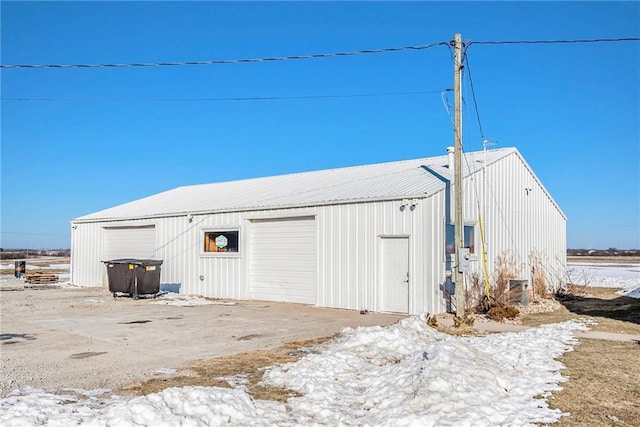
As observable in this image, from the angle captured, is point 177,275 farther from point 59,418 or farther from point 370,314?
point 59,418

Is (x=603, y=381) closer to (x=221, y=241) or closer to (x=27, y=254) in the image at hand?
(x=221, y=241)

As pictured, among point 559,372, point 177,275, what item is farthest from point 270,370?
point 177,275

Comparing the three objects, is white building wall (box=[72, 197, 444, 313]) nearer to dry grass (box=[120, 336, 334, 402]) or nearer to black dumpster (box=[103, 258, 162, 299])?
black dumpster (box=[103, 258, 162, 299])

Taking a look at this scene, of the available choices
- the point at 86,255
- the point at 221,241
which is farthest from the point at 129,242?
the point at 221,241

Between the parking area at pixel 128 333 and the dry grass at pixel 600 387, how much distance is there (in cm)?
488

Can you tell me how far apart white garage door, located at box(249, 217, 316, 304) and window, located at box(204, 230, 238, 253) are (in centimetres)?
88

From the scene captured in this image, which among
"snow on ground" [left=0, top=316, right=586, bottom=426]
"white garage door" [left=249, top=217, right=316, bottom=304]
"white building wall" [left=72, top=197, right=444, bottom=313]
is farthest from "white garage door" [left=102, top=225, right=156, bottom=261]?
"snow on ground" [left=0, top=316, right=586, bottom=426]

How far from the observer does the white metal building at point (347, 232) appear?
14.6m

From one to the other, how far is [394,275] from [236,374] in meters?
7.98

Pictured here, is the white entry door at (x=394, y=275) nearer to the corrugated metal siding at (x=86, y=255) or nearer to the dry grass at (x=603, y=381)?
the dry grass at (x=603, y=381)

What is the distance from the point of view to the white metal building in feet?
47.9

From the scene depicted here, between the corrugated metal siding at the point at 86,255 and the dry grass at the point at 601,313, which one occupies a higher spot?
the corrugated metal siding at the point at 86,255

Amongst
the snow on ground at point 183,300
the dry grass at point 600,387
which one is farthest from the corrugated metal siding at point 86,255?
the dry grass at point 600,387

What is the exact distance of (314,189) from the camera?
19312 mm
